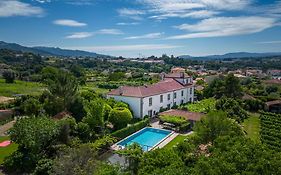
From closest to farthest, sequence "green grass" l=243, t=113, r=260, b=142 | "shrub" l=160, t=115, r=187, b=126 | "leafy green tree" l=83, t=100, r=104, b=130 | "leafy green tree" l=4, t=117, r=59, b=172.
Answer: "leafy green tree" l=4, t=117, r=59, b=172 < "leafy green tree" l=83, t=100, r=104, b=130 < "green grass" l=243, t=113, r=260, b=142 < "shrub" l=160, t=115, r=187, b=126

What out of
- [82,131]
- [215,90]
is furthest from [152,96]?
[215,90]

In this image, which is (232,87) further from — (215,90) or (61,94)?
(61,94)

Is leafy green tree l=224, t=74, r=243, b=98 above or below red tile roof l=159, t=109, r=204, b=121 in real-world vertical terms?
above

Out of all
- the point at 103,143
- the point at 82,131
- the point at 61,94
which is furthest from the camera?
the point at 61,94

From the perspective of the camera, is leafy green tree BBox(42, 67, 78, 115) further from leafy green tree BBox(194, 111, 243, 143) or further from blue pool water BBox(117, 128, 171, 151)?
leafy green tree BBox(194, 111, 243, 143)

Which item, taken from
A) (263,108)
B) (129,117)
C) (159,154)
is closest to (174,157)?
(159,154)

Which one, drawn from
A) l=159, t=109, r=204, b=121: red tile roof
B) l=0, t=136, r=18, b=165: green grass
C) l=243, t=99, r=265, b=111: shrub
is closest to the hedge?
l=159, t=109, r=204, b=121: red tile roof

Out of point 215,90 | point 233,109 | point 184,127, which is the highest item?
point 215,90

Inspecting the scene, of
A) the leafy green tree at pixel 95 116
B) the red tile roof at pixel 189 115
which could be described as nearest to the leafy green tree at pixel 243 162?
the leafy green tree at pixel 95 116
